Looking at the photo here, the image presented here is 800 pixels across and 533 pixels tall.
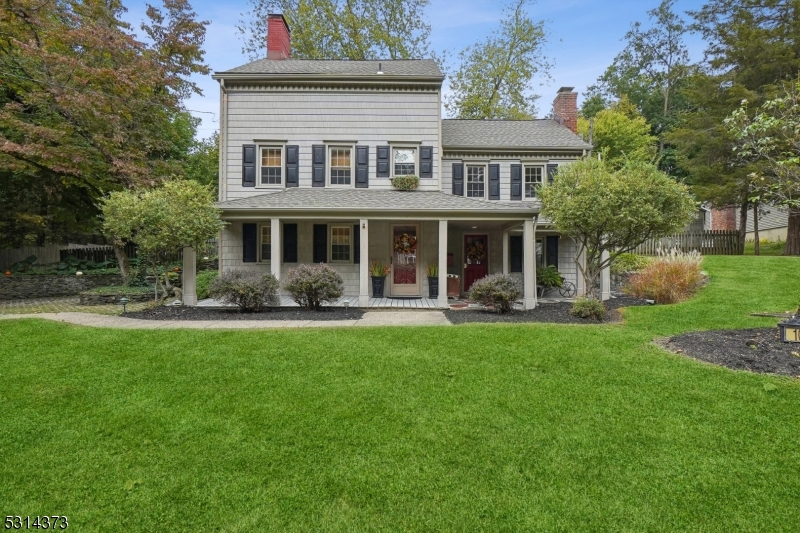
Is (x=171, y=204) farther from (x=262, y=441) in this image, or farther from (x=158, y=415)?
(x=262, y=441)

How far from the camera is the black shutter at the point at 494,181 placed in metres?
13.9

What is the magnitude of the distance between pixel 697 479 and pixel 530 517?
145cm

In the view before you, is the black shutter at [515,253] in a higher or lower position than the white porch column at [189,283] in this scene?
higher

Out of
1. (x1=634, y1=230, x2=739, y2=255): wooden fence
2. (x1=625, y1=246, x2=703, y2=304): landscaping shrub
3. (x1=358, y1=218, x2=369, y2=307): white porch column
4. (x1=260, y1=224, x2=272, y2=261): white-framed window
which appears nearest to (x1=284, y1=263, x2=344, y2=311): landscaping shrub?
(x1=358, y1=218, x2=369, y2=307): white porch column

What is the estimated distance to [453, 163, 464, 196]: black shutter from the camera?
13914 mm

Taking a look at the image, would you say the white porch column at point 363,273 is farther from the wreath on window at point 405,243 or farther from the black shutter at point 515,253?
the black shutter at point 515,253

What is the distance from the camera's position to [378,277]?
12719mm

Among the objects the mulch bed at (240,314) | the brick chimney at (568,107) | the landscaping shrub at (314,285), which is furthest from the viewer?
the brick chimney at (568,107)

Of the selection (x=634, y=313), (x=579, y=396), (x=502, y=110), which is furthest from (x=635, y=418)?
(x=502, y=110)

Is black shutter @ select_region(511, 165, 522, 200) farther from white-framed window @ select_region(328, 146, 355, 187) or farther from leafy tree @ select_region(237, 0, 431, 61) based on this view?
leafy tree @ select_region(237, 0, 431, 61)

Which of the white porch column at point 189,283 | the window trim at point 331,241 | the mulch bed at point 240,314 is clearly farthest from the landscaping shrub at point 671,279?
the white porch column at point 189,283

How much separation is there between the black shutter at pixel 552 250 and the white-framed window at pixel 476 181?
114 inches

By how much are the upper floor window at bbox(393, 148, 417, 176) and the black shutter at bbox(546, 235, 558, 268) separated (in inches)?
216

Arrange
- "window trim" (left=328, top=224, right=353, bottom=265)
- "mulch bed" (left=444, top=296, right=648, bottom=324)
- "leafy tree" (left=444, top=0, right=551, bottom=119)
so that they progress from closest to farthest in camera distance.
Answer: "mulch bed" (left=444, top=296, right=648, bottom=324)
"window trim" (left=328, top=224, right=353, bottom=265)
"leafy tree" (left=444, top=0, right=551, bottom=119)
